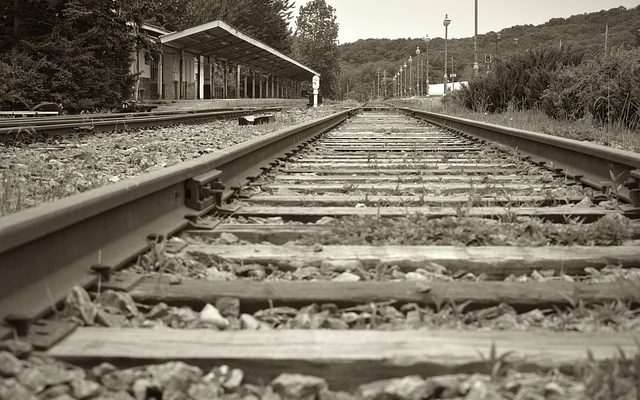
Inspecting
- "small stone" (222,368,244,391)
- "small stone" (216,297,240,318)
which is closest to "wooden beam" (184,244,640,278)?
"small stone" (216,297,240,318)

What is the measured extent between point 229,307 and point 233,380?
54cm

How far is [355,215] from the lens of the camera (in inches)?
142

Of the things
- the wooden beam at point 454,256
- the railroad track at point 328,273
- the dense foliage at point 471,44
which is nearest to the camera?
the railroad track at point 328,273

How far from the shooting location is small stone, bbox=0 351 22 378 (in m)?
1.61

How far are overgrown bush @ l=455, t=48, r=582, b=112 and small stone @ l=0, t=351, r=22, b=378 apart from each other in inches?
565

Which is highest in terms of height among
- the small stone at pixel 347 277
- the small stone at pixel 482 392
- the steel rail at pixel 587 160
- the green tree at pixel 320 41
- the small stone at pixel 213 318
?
the green tree at pixel 320 41

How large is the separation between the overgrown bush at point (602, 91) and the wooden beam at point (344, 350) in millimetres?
8342

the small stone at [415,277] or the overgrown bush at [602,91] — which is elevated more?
the overgrown bush at [602,91]

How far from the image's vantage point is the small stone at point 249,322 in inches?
81.0

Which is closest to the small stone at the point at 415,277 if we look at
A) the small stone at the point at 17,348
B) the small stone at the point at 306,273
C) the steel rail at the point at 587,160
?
the small stone at the point at 306,273

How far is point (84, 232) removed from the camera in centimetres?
246

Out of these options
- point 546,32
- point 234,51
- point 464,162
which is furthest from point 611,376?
point 546,32

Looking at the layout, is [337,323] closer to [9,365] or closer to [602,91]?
[9,365]

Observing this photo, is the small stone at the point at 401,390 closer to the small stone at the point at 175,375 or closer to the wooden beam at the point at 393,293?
the small stone at the point at 175,375
